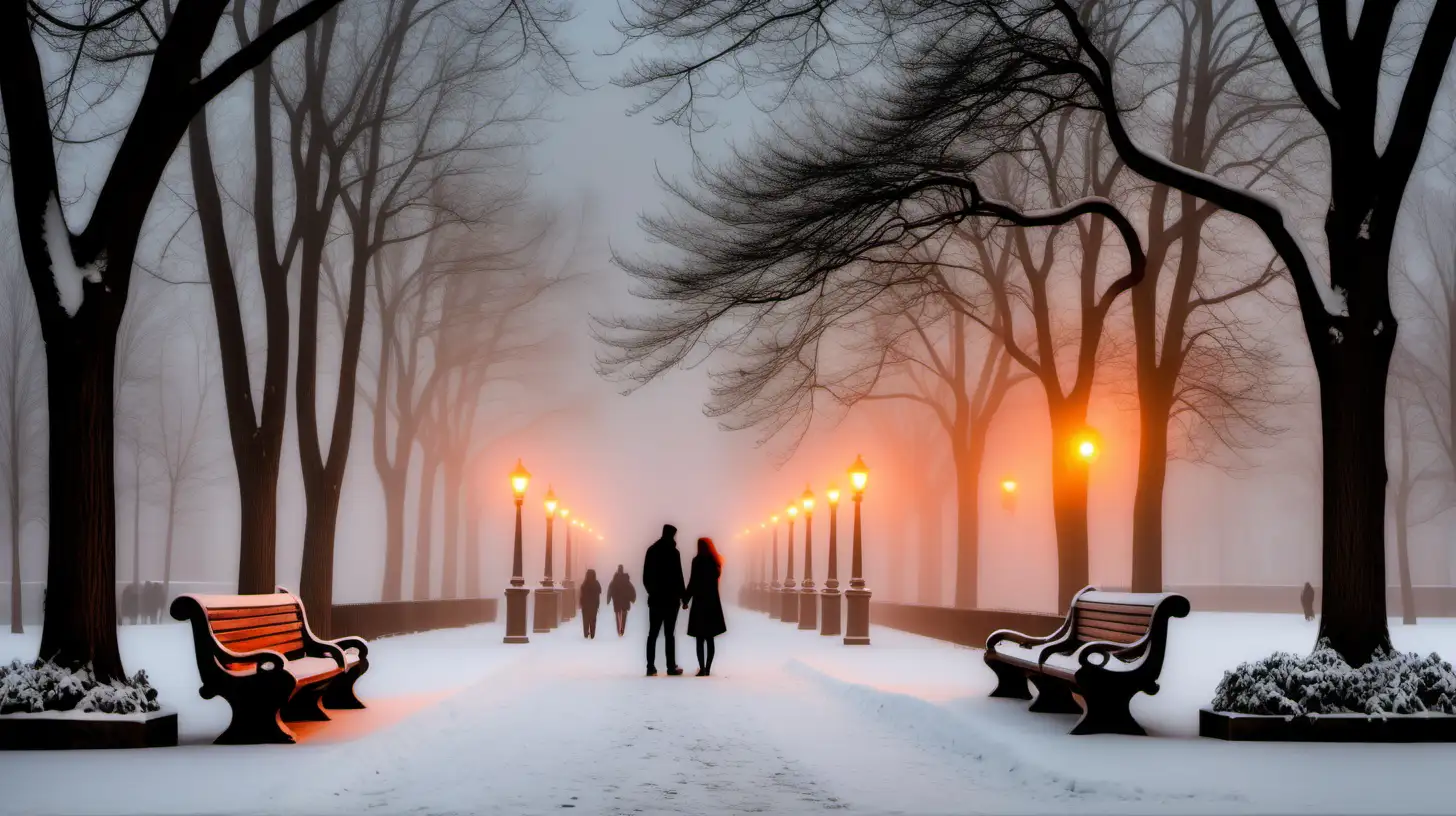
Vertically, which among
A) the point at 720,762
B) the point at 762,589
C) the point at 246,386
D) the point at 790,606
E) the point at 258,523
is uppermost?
the point at 246,386

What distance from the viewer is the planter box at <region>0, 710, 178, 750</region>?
1033cm

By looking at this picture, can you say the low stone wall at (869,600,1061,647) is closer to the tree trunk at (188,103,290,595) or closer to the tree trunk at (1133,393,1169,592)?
the tree trunk at (1133,393,1169,592)

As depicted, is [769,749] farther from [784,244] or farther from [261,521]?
[261,521]

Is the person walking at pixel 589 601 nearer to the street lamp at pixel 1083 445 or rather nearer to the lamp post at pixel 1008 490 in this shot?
the street lamp at pixel 1083 445

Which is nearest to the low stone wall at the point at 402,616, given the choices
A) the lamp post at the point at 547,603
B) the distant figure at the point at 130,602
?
the lamp post at the point at 547,603

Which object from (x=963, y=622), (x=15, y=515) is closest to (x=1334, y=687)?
(x=963, y=622)

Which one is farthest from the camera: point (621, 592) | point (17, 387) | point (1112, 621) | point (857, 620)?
point (621, 592)

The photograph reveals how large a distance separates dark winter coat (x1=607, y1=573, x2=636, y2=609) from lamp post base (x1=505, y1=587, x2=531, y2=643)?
7762 millimetres

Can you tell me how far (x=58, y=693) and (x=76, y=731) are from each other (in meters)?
0.34

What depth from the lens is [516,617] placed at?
29.7 m

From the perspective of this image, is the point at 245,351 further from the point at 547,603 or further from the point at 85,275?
the point at 547,603

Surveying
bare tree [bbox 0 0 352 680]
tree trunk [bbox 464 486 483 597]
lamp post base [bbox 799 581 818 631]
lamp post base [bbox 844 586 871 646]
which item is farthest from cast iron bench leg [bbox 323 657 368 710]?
tree trunk [bbox 464 486 483 597]

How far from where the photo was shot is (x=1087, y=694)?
37.9 feet

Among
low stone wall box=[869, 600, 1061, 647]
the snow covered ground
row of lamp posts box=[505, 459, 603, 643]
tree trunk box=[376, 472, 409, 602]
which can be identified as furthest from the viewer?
tree trunk box=[376, 472, 409, 602]
